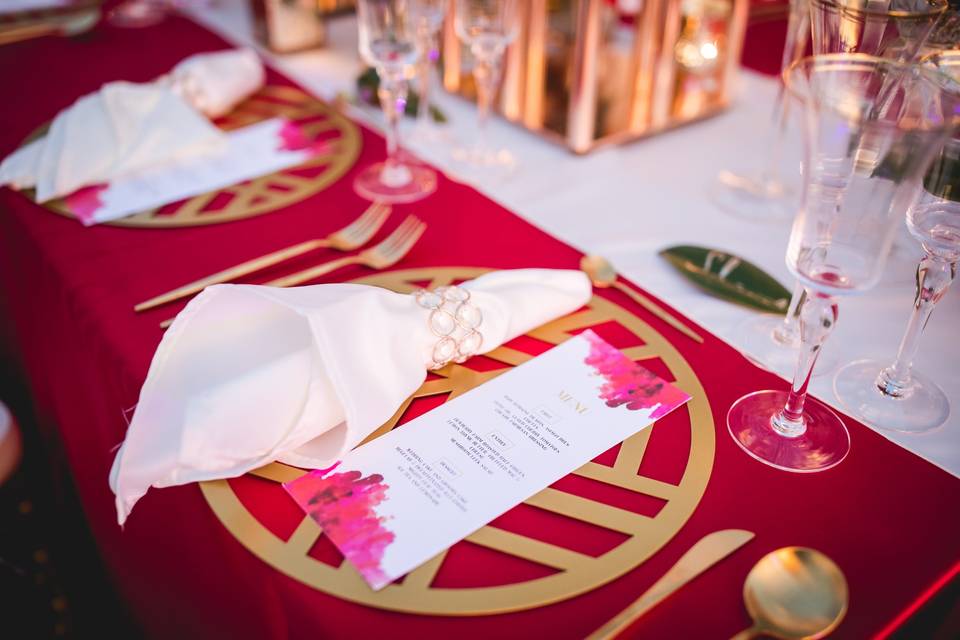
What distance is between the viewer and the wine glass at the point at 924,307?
2.30ft

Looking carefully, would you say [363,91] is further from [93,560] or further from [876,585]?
[876,585]

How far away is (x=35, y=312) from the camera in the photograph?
1.01m

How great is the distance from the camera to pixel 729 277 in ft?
2.98

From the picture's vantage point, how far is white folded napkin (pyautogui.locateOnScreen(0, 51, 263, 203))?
40.9 inches

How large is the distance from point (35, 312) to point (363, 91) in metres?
0.63

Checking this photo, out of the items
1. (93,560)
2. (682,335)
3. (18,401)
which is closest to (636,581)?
(682,335)

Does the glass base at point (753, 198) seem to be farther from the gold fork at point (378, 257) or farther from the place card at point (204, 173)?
the place card at point (204, 173)

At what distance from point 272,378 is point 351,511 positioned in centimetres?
14

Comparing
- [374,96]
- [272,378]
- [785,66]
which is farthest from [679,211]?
[272,378]

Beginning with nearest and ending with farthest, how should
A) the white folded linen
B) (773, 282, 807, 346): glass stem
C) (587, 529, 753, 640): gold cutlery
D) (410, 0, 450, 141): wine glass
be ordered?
1. (587, 529, 753, 640): gold cutlery
2. (773, 282, 807, 346): glass stem
3. (410, 0, 450, 141): wine glass
4. the white folded linen

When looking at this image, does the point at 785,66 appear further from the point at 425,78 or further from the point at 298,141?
the point at 298,141

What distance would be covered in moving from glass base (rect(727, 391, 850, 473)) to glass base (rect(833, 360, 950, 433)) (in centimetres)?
5

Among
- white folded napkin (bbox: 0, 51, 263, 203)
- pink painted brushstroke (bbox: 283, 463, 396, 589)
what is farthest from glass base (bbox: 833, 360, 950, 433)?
white folded napkin (bbox: 0, 51, 263, 203)

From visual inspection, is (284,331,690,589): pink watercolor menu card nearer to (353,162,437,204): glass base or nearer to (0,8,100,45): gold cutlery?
(353,162,437,204): glass base
